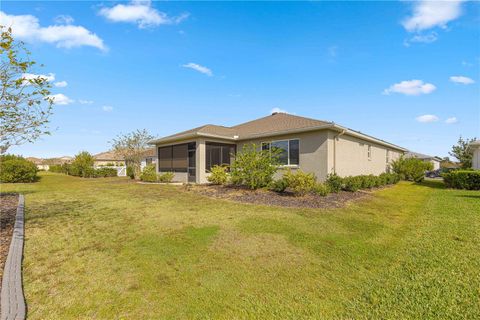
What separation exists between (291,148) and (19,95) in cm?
1151

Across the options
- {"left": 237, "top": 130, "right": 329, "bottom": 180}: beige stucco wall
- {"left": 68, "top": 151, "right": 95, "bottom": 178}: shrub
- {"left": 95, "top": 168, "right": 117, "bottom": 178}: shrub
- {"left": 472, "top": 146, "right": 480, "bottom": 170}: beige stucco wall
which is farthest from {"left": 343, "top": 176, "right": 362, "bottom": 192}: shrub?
{"left": 68, "top": 151, "right": 95, "bottom": 178}: shrub

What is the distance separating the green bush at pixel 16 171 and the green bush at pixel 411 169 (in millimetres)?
32298

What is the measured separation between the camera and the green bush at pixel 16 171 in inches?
736

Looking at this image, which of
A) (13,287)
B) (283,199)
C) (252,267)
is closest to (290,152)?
(283,199)

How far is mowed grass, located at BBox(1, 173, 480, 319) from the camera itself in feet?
8.61

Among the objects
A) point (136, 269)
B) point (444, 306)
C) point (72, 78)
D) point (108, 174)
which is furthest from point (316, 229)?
point (108, 174)

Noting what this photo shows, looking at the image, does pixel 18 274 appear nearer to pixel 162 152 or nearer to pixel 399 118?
pixel 162 152

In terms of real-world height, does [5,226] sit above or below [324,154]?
below

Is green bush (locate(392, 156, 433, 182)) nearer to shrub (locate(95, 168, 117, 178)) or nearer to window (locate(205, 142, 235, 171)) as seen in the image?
window (locate(205, 142, 235, 171))

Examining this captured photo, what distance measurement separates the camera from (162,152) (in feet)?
64.4

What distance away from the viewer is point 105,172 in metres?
28.4

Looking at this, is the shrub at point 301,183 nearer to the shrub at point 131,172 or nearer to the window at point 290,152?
the window at point 290,152

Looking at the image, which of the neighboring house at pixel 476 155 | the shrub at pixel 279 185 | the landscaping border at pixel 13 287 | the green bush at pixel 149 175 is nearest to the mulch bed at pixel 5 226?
the landscaping border at pixel 13 287

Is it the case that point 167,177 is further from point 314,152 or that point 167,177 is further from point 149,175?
point 314,152
